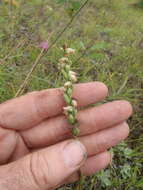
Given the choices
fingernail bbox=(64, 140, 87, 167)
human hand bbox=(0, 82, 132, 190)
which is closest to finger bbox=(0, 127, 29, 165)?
human hand bbox=(0, 82, 132, 190)

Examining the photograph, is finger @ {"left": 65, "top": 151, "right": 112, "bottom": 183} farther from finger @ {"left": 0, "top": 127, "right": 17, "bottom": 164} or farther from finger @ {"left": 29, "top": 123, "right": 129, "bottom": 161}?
finger @ {"left": 0, "top": 127, "right": 17, "bottom": 164}

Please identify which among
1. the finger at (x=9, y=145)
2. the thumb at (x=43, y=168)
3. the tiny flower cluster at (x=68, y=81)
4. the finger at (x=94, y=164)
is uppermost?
the tiny flower cluster at (x=68, y=81)

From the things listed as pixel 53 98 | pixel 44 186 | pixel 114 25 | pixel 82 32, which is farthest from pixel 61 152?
pixel 114 25

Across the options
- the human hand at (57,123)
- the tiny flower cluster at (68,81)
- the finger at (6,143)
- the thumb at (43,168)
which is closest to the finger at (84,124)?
the human hand at (57,123)

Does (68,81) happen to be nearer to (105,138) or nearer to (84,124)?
(84,124)

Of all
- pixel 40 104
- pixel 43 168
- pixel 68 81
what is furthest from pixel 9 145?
pixel 68 81

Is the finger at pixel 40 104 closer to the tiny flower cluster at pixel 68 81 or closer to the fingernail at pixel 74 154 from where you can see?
the tiny flower cluster at pixel 68 81
